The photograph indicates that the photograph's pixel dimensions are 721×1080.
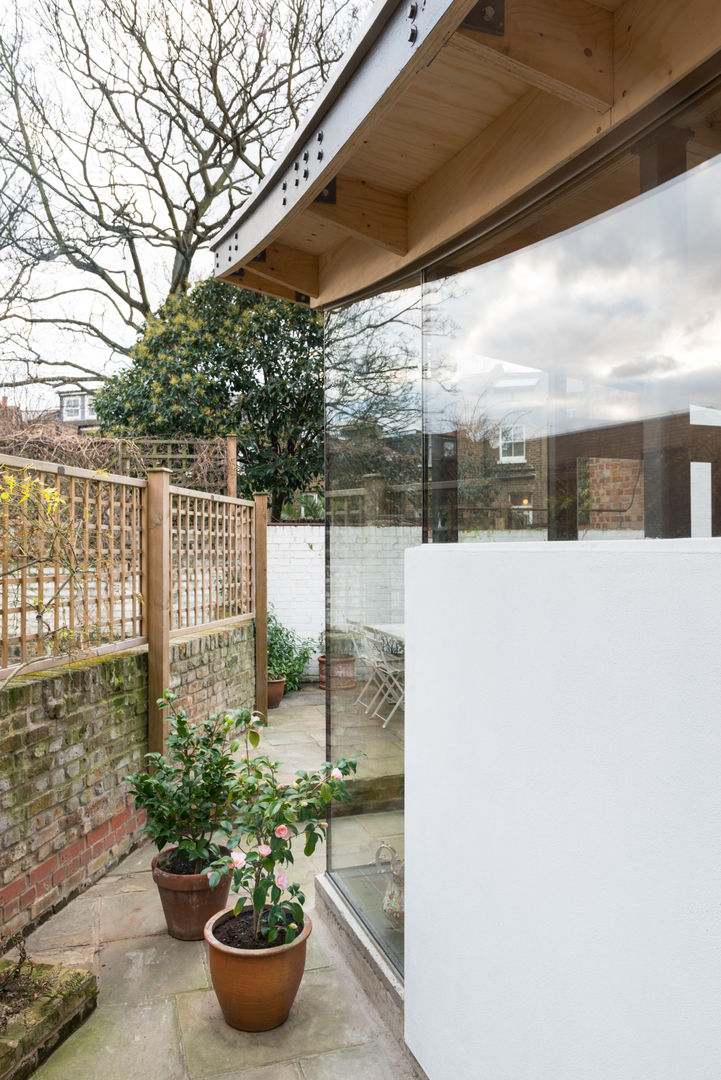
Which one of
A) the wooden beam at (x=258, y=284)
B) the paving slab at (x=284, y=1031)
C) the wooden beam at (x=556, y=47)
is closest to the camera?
the wooden beam at (x=556, y=47)

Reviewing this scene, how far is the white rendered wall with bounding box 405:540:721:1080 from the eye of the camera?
1.15m

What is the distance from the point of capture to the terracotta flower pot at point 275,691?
7688mm

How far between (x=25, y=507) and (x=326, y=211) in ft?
5.92

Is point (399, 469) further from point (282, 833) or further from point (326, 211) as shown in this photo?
point (282, 833)

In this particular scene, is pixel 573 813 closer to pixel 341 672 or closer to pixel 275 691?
pixel 341 672

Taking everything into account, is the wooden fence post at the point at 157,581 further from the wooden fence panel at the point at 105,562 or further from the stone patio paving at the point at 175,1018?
the stone patio paving at the point at 175,1018

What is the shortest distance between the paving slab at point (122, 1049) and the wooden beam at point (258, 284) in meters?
2.95

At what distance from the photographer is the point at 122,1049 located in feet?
8.41

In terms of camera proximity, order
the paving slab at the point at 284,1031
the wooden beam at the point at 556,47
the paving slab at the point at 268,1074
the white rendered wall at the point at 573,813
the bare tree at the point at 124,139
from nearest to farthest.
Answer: the white rendered wall at the point at 573,813
the wooden beam at the point at 556,47
the paving slab at the point at 268,1074
the paving slab at the point at 284,1031
the bare tree at the point at 124,139

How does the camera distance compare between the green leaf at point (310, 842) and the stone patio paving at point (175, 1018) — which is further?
the green leaf at point (310, 842)

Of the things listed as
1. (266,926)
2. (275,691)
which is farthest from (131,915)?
(275,691)

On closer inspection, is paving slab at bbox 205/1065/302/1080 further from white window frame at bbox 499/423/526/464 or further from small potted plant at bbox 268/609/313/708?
small potted plant at bbox 268/609/313/708

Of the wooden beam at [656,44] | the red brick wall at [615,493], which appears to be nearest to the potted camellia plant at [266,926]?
the red brick wall at [615,493]

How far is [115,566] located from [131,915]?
1.93 m
